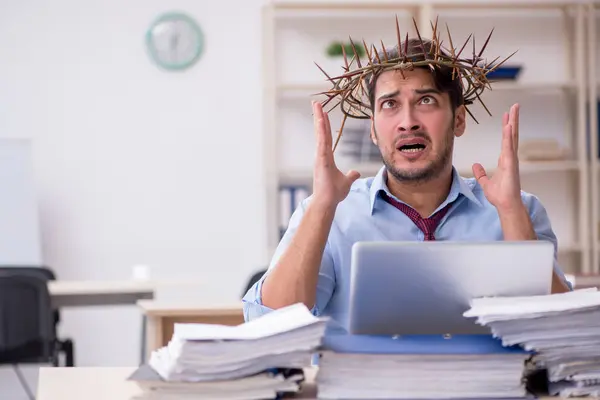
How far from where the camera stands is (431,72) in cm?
187

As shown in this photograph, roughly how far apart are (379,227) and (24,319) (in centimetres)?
263

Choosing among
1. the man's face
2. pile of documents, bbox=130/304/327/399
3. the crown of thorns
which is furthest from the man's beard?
pile of documents, bbox=130/304/327/399

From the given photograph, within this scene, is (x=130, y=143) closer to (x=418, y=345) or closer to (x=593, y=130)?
(x=593, y=130)

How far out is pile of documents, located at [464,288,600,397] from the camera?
1259 millimetres

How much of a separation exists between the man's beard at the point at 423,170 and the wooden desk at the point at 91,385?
60cm

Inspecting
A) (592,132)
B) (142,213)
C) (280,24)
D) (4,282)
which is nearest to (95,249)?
(142,213)

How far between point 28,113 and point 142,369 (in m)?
4.27

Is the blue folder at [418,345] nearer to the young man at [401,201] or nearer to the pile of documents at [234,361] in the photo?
the pile of documents at [234,361]

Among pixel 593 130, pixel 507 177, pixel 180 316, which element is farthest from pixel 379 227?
pixel 593 130

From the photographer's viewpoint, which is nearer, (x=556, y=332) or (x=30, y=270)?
(x=556, y=332)

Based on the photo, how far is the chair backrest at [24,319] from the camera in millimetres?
4094

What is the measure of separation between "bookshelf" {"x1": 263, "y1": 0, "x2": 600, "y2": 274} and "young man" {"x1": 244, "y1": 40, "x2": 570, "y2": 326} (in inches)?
125

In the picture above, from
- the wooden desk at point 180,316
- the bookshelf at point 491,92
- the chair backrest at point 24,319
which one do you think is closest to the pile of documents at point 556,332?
the wooden desk at point 180,316

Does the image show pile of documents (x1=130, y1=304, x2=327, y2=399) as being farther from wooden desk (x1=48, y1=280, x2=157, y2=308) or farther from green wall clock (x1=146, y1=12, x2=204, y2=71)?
green wall clock (x1=146, y1=12, x2=204, y2=71)
